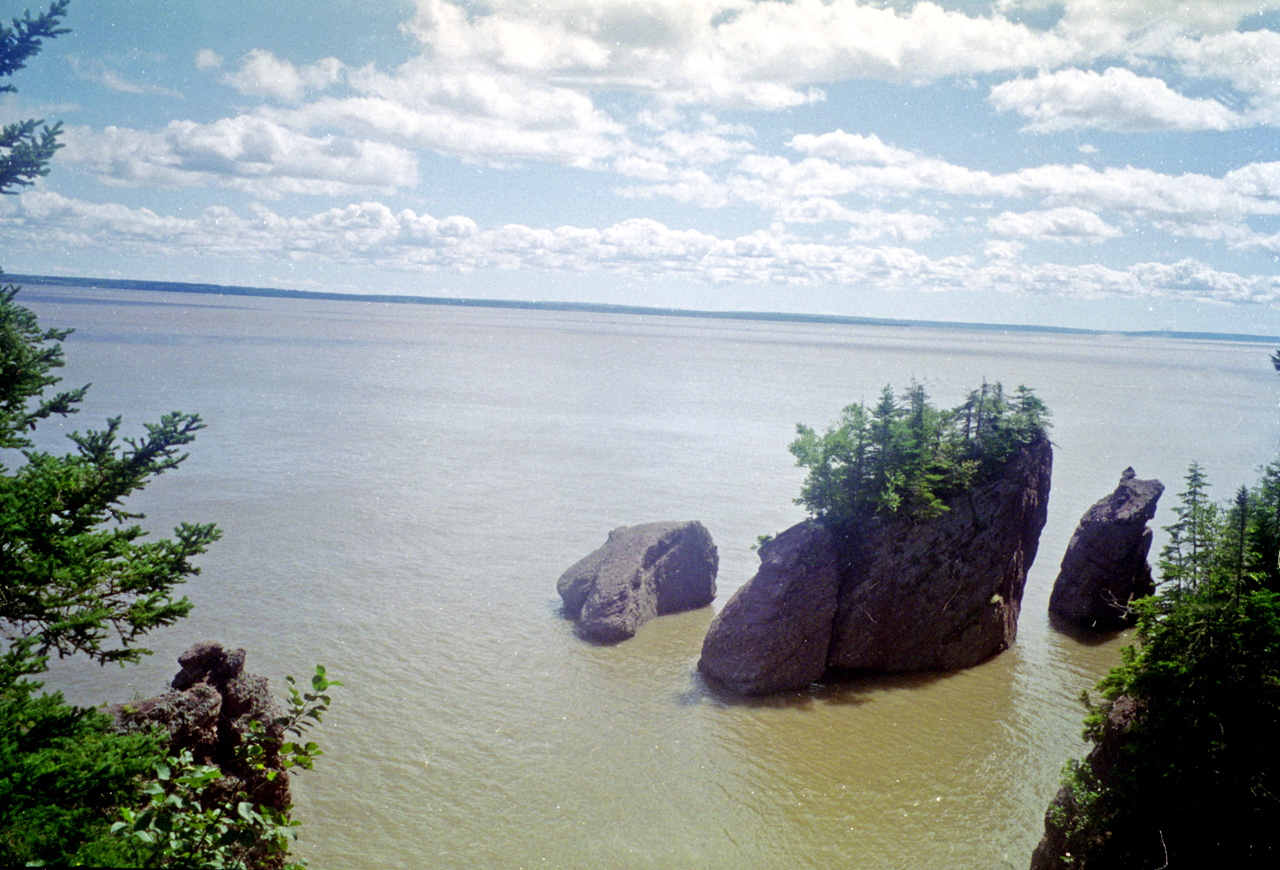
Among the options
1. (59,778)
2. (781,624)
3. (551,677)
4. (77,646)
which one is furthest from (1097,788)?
(77,646)

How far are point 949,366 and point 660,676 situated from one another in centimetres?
16582

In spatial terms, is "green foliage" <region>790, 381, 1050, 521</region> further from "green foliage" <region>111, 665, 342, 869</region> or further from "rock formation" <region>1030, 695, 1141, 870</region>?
"green foliage" <region>111, 665, 342, 869</region>

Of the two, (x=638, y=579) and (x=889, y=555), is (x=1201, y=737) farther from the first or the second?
(x=638, y=579)

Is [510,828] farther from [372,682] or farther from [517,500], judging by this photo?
[517,500]

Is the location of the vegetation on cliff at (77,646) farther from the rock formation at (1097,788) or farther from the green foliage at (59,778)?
the rock formation at (1097,788)

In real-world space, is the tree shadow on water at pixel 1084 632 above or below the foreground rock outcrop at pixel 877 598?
below

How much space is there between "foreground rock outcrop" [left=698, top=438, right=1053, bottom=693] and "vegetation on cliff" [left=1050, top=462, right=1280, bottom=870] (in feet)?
31.8

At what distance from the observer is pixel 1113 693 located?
50.9ft

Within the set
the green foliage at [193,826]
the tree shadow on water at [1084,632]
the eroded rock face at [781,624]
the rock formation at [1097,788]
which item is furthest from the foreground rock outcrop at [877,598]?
the green foliage at [193,826]

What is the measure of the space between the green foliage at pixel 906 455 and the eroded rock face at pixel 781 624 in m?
1.60

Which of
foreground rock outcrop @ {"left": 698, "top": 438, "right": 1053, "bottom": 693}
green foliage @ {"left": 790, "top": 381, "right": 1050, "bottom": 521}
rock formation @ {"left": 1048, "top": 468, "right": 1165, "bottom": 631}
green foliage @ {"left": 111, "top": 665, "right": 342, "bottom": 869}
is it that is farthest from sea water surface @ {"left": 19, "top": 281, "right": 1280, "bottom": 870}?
green foliage @ {"left": 111, "top": 665, "right": 342, "bottom": 869}

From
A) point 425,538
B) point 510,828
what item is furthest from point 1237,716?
point 425,538

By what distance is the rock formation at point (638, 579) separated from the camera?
2766cm

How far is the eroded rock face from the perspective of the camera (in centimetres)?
2402
